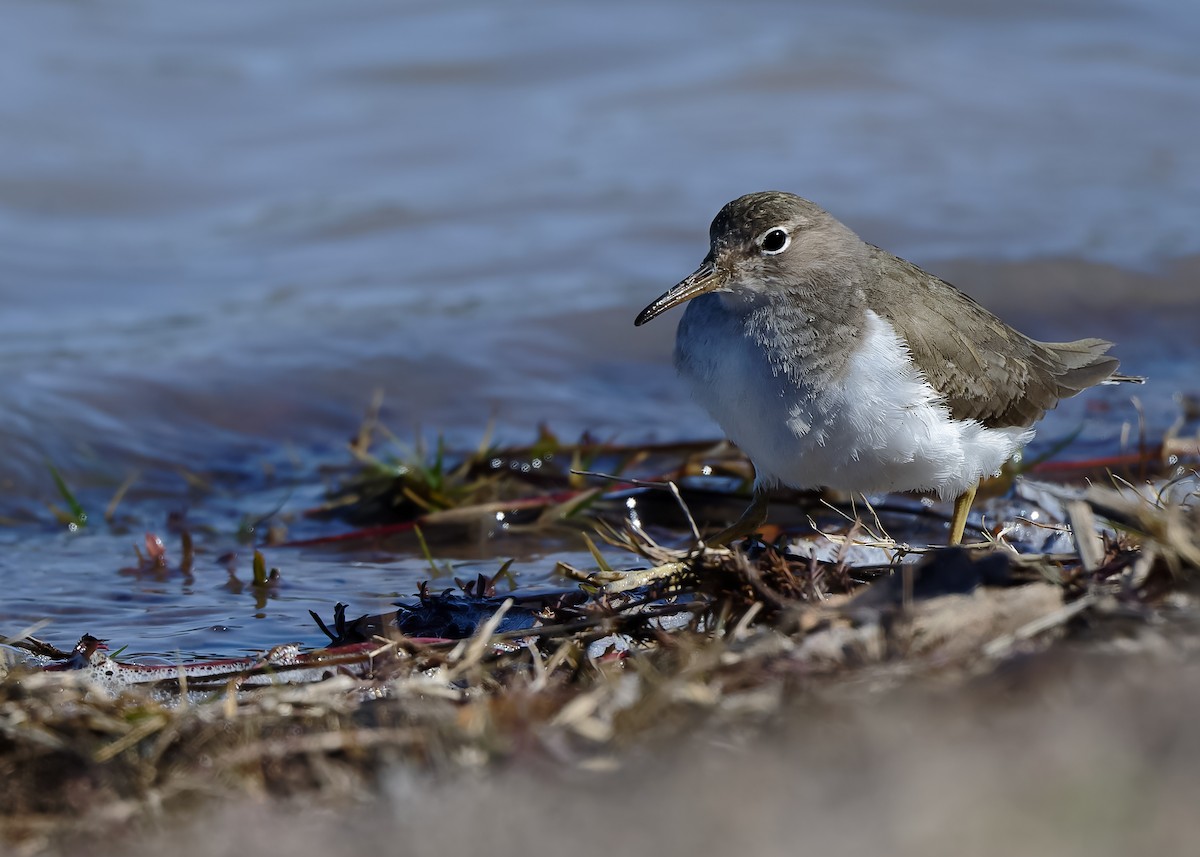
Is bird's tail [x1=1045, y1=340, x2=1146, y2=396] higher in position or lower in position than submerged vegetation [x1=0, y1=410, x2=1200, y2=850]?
higher

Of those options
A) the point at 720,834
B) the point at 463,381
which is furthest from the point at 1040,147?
the point at 720,834

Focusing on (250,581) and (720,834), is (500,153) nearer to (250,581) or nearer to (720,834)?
(250,581)

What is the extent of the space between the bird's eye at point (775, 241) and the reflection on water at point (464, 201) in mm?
1899

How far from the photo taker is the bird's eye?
488 centimetres

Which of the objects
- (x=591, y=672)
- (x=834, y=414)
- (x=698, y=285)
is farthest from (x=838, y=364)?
(x=591, y=672)

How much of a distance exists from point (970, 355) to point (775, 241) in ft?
2.71

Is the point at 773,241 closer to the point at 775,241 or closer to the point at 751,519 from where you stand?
the point at 775,241

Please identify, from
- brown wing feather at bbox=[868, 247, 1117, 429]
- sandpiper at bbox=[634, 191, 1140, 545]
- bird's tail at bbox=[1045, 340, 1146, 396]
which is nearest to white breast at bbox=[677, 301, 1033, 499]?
sandpiper at bbox=[634, 191, 1140, 545]

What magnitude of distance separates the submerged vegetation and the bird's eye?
1.29 meters

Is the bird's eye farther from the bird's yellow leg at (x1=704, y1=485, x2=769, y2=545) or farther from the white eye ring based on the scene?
the bird's yellow leg at (x1=704, y1=485, x2=769, y2=545)

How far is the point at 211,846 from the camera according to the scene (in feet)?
7.91

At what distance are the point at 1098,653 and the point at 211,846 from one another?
172 centimetres

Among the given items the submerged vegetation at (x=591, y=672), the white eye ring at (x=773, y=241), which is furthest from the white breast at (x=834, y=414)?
the submerged vegetation at (x=591, y=672)

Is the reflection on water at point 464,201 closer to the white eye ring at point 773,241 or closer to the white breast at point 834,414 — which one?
the white breast at point 834,414
